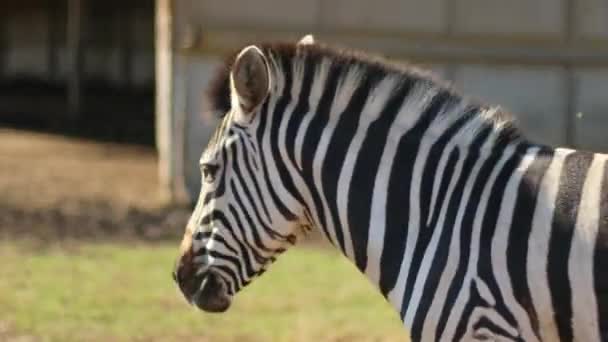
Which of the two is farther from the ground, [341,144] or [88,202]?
[341,144]

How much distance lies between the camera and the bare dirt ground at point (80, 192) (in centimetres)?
1159

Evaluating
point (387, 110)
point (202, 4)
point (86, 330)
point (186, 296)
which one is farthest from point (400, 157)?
point (202, 4)

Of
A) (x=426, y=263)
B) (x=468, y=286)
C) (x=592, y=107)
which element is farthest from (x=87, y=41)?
(x=468, y=286)

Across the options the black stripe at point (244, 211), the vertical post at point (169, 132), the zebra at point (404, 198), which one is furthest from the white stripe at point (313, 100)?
the vertical post at point (169, 132)

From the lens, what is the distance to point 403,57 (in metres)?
13.2

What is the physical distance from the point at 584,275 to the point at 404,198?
1.98 ft

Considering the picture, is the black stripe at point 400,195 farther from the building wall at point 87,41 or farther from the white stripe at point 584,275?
the building wall at point 87,41

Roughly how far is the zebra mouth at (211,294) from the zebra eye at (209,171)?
31cm

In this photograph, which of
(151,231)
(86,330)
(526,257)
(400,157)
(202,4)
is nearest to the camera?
(526,257)

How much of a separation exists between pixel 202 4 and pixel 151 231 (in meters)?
2.84

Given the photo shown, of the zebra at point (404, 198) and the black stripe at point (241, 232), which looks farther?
the black stripe at point (241, 232)

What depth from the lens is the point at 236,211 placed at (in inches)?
154

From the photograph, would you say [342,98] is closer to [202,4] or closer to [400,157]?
[400,157]

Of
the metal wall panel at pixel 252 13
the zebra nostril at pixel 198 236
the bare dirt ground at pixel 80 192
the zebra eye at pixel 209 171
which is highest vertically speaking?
the zebra eye at pixel 209 171
